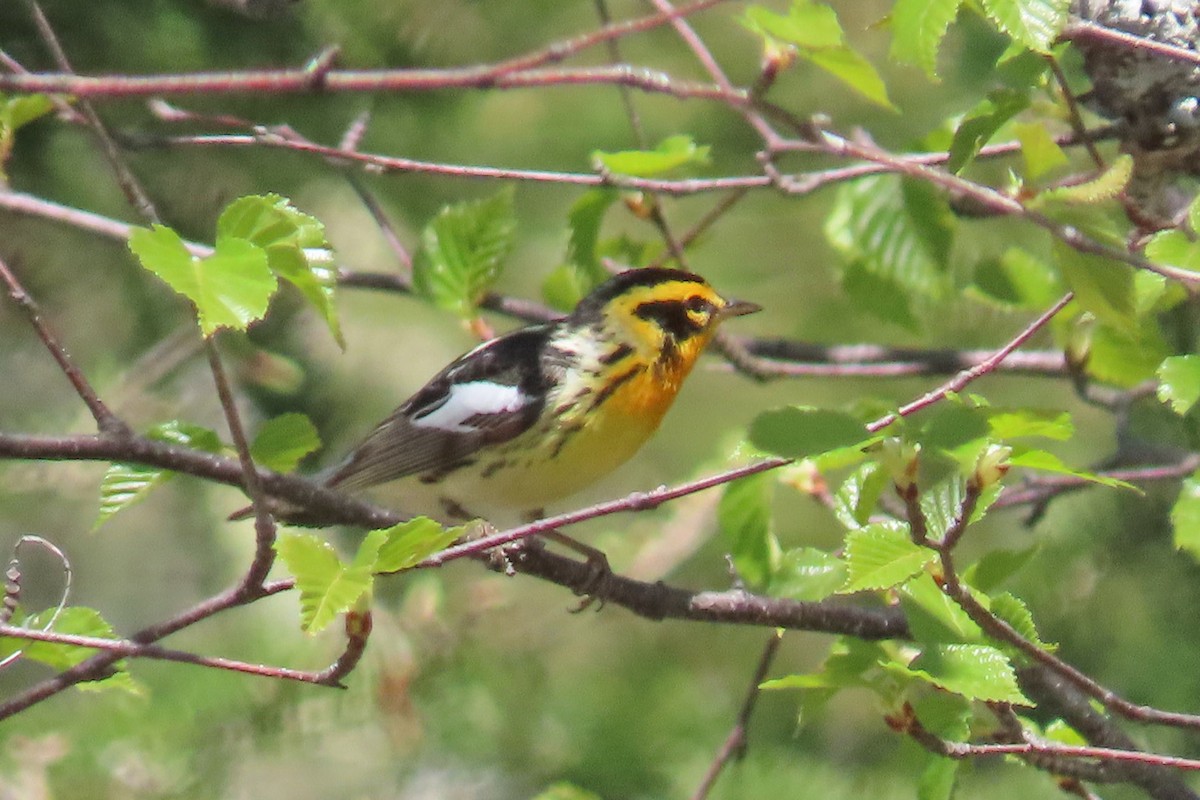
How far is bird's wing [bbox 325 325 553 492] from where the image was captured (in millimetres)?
2895

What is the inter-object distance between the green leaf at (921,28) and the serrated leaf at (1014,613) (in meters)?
0.70

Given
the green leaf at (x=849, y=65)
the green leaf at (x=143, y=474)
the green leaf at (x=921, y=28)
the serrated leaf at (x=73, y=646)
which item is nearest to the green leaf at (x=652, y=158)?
the green leaf at (x=849, y=65)

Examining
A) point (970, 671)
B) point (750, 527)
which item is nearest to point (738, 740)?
point (750, 527)

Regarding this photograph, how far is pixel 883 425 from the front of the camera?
Answer: 1674 mm

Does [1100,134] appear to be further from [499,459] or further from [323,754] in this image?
[323,754]

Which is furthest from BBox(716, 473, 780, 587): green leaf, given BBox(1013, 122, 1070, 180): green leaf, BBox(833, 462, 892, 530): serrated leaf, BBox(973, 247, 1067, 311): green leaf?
BBox(973, 247, 1067, 311): green leaf

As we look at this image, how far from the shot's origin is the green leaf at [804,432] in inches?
60.7

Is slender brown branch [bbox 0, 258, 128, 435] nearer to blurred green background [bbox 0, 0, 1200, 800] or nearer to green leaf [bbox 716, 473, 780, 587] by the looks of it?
green leaf [bbox 716, 473, 780, 587]

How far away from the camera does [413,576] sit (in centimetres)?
359

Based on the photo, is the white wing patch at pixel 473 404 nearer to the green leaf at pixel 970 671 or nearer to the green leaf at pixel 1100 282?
the green leaf at pixel 970 671

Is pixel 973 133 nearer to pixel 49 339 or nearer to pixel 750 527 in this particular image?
pixel 750 527

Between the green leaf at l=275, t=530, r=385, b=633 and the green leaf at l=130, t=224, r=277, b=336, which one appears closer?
the green leaf at l=130, t=224, r=277, b=336

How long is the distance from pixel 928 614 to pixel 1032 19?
761mm

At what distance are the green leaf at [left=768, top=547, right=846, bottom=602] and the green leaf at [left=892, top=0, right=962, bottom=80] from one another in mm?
755
